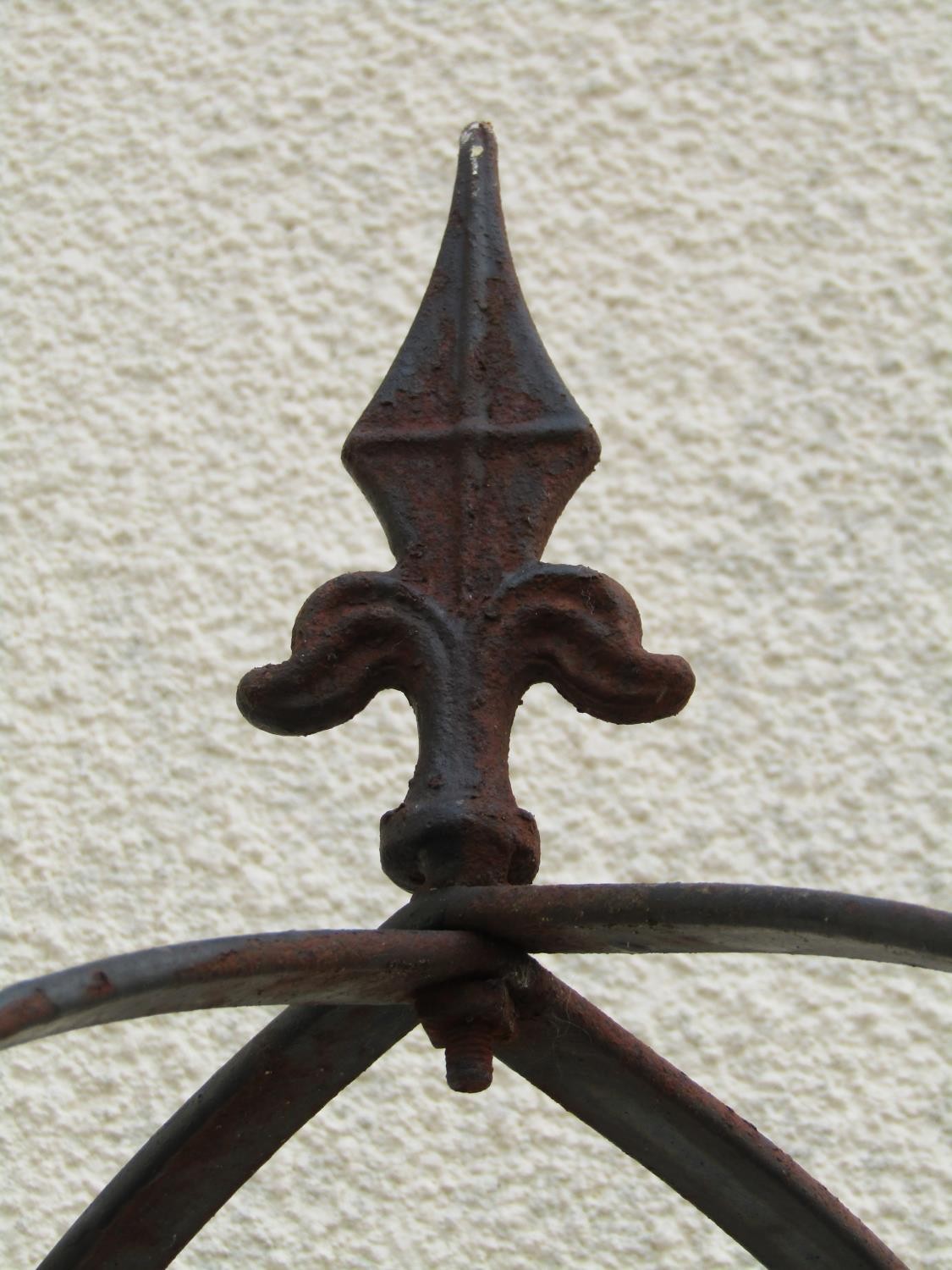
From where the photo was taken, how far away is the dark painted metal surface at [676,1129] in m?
0.54

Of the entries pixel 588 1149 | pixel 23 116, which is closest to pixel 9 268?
pixel 23 116

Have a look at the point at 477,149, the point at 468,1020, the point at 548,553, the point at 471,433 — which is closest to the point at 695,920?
the point at 468,1020

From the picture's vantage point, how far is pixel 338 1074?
55 centimetres

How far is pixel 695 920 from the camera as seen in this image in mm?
483

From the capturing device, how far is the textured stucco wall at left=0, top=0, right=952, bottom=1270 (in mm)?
1155

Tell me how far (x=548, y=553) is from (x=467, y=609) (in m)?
0.74

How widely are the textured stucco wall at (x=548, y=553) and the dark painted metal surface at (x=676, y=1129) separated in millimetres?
556

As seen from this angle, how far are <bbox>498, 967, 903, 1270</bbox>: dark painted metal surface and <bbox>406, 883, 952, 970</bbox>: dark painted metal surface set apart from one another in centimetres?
3

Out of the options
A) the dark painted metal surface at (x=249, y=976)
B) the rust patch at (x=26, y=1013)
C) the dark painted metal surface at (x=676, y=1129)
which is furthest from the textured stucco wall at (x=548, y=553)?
the rust patch at (x=26, y=1013)

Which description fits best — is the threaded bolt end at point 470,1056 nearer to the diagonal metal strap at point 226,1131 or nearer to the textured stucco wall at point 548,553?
the diagonal metal strap at point 226,1131

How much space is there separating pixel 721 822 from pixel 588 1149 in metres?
0.23

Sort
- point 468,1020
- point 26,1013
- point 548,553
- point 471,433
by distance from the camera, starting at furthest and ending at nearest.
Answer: point 548,553
point 471,433
point 468,1020
point 26,1013

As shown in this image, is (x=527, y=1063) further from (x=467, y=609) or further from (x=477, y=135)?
(x=477, y=135)

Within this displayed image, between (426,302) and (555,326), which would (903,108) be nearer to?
(555,326)
